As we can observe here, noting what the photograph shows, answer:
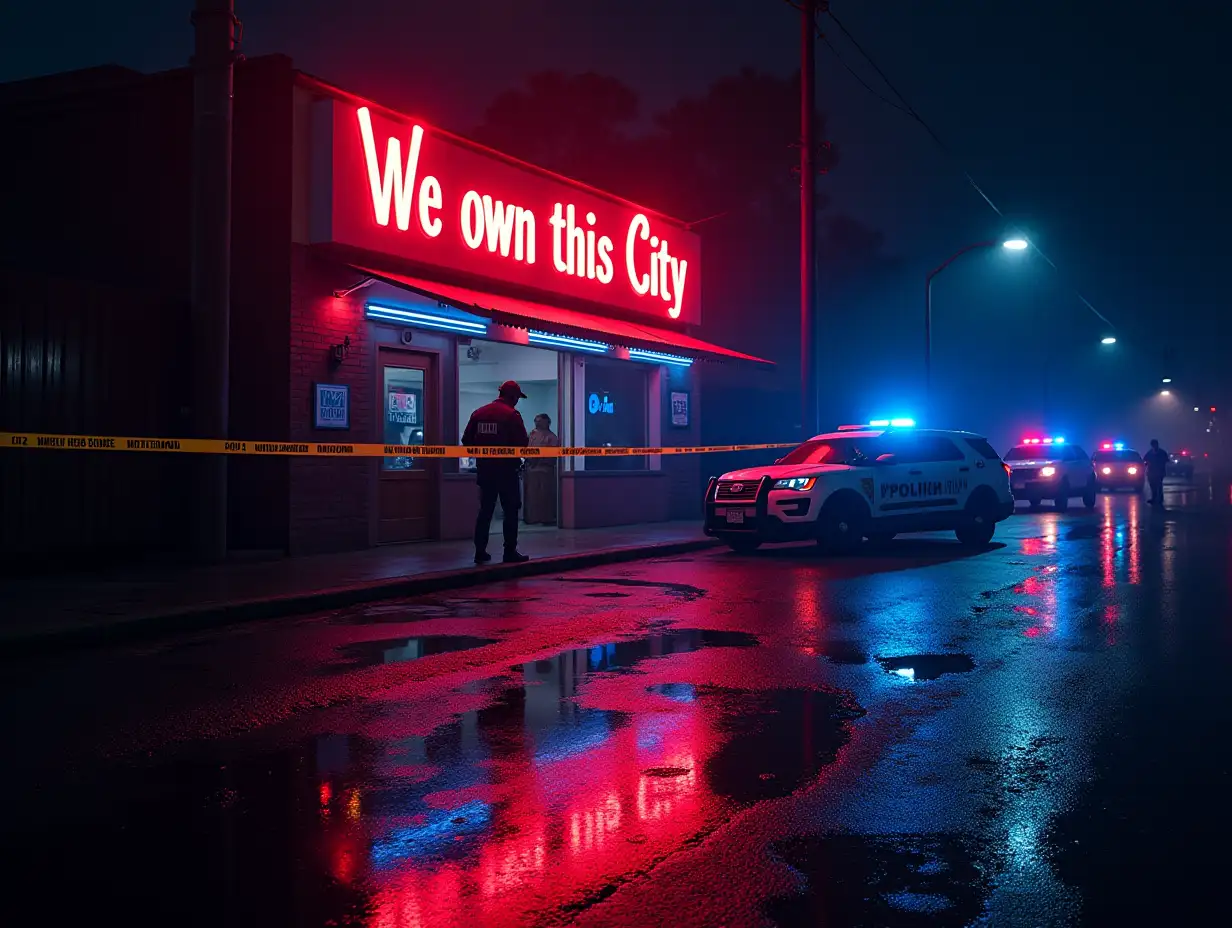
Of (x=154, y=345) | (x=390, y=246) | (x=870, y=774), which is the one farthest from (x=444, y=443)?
(x=870, y=774)

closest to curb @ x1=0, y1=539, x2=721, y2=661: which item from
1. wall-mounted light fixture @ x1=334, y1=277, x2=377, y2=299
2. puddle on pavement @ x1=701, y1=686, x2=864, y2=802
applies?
wall-mounted light fixture @ x1=334, y1=277, x2=377, y2=299

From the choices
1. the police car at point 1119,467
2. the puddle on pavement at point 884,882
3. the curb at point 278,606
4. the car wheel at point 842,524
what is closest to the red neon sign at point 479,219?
the curb at point 278,606

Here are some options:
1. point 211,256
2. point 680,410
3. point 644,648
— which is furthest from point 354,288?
point 680,410

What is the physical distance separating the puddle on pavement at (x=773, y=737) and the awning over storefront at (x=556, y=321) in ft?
31.7

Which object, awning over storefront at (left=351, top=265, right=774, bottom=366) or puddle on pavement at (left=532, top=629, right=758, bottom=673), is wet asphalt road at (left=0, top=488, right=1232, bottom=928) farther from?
awning over storefront at (left=351, top=265, right=774, bottom=366)

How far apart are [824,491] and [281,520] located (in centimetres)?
730

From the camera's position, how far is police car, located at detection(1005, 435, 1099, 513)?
A: 1174 inches

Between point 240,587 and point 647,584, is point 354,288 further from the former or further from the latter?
point 647,584

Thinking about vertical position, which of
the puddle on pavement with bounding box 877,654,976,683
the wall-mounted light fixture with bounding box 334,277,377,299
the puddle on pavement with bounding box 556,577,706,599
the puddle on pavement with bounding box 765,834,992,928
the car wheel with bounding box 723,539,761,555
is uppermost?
the wall-mounted light fixture with bounding box 334,277,377,299

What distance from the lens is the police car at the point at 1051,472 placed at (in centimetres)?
2983

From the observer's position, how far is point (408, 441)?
17.5 m

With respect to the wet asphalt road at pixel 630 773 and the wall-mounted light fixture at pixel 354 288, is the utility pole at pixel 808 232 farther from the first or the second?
the wet asphalt road at pixel 630 773

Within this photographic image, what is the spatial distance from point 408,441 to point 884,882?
1426cm

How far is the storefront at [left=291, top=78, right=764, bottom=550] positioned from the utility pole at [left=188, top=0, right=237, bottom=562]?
1626 mm
